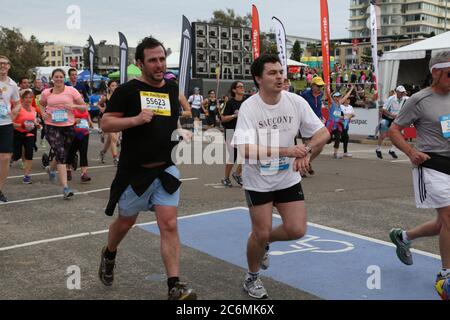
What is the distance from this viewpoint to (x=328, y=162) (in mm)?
13242

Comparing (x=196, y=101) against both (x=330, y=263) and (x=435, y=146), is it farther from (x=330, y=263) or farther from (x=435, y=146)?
(x=435, y=146)

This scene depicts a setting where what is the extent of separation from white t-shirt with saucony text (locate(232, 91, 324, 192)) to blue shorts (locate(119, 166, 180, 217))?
0.62 m

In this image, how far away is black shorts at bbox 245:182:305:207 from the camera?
4090 millimetres

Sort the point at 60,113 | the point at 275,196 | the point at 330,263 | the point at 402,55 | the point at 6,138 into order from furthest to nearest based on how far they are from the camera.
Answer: the point at 402,55 → the point at 60,113 → the point at 6,138 → the point at 330,263 → the point at 275,196

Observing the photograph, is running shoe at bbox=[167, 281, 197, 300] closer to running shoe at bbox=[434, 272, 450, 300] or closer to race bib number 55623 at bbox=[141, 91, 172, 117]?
race bib number 55623 at bbox=[141, 91, 172, 117]

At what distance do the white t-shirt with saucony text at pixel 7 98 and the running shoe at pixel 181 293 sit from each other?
16.5ft

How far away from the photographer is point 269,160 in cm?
406

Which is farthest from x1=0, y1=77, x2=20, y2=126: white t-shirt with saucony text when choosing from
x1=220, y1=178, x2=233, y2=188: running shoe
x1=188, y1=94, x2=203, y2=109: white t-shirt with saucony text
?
x1=188, y1=94, x2=203, y2=109: white t-shirt with saucony text

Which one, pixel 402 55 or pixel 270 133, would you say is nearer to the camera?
pixel 270 133

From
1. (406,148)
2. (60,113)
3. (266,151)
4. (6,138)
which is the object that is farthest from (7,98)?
(406,148)

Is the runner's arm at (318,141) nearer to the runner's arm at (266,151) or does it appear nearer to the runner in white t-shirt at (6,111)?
the runner's arm at (266,151)

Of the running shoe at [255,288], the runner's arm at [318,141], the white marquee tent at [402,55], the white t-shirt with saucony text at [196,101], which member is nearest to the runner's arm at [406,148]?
the runner's arm at [318,141]

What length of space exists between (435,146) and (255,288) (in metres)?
1.89
